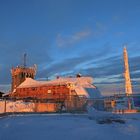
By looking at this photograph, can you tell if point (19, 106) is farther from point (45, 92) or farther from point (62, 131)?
point (45, 92)

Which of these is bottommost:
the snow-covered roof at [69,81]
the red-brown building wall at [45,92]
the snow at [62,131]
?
the snow at [62,131]

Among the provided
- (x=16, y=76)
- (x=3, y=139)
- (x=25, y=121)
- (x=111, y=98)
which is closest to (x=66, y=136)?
(x=3, y=139)

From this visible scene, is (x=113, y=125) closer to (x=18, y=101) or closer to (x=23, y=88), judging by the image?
(x=18, y=101)

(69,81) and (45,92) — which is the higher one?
(69,81)

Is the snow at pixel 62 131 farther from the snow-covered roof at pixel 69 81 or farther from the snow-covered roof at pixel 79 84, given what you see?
the snow-covered roof at pixel 69 81

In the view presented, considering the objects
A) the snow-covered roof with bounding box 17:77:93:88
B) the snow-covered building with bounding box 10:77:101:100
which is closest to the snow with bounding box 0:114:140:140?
the snow-covered building with bounding box 10:77:101:100

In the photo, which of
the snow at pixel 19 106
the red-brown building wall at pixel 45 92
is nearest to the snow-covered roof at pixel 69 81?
the red-brown building wall at pixel 45 92

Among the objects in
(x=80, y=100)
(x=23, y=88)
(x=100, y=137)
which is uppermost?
(x=23, y=88)

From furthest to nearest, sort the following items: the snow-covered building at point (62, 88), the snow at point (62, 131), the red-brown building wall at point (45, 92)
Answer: the red-brown building wall at point (45, 92), the snow-covered building at point (62, 88), the snow at point (62, 131)

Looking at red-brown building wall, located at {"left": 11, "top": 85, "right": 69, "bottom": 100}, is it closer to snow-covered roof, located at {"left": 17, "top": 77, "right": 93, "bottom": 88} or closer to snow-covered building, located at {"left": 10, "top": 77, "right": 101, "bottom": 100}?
snow-covered building, located at {"left": 10, "top": 77, "right": 101, "bottom": 100}

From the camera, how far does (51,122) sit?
67.8ft

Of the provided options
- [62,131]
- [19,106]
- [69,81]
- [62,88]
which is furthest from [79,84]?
[62,131]

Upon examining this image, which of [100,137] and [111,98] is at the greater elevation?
[111,98]

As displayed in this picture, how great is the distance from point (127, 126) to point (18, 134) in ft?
26.7
